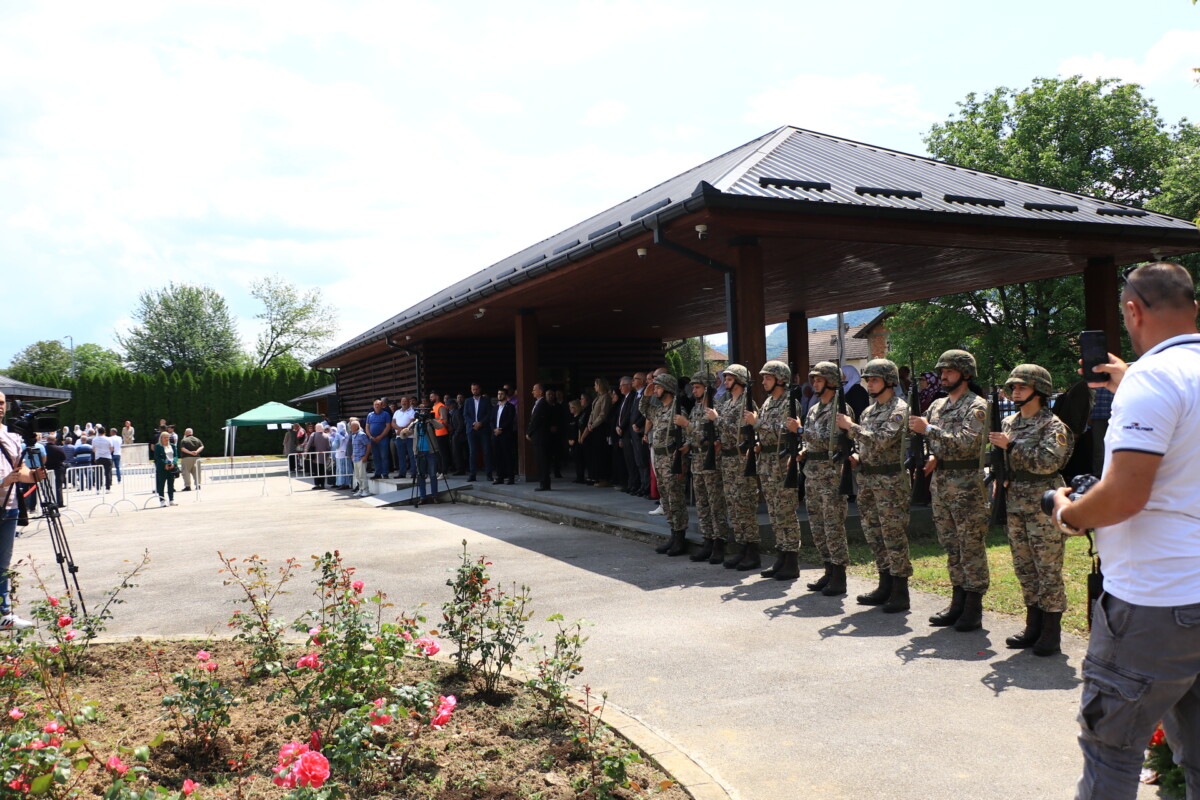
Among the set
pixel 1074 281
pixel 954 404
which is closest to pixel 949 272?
pixel 954 404

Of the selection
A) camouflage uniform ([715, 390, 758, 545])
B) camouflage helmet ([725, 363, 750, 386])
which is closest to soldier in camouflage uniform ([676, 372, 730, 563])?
camouflage uniform ([715, 390, 758, 545])

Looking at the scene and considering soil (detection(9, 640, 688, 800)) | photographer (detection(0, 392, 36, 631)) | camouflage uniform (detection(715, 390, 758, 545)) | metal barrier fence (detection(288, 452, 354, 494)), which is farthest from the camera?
metal barrier fence (detection(288, 452, 354, 494))

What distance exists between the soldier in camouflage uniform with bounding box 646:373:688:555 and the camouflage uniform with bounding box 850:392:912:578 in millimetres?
2539

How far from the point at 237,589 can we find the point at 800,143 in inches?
374

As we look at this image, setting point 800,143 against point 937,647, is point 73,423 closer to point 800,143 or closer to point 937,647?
point 800,143

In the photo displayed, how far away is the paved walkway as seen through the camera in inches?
144

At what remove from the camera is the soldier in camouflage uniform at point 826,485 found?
6840mm

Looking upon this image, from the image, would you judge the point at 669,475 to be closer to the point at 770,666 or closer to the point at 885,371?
the point at 885,371

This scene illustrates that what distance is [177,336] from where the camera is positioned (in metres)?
64.4

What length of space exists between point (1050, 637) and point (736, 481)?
10.7 feet

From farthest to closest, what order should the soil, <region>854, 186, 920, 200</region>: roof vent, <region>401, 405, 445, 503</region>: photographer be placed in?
1. <region>401, 405, 445, 503</region>: photographer
2. <region>854, 186, 920, 200</region>: roof vent
3. the soil

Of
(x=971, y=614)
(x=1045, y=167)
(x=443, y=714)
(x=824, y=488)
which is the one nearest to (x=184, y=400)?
(x=1045, y=167)

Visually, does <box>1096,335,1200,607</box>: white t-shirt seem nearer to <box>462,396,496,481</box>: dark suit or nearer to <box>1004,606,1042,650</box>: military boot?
<box>1004,606,1042,650</box>: military boot

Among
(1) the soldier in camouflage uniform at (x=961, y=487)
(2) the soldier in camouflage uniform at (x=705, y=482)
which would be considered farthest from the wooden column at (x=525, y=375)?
(1) the soldier in camouflage uniform at (x=961, y=487)
